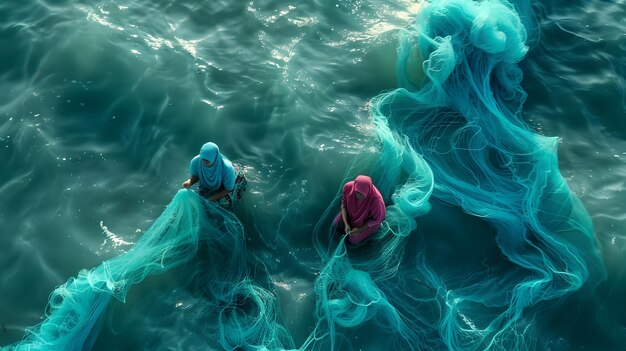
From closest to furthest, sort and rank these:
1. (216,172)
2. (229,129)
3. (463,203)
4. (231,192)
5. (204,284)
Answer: (216,172), (204,284), (231,192), (463,203), (229,129)

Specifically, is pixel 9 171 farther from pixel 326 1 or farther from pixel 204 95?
pixel 326 1

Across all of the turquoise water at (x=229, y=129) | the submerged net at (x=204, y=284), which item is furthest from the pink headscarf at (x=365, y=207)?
the submerged net at (x=204, y=284)

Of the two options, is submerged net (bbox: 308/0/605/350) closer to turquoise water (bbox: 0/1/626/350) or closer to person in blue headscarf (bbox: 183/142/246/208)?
turquoise water (bbox: 0/1/626/350)

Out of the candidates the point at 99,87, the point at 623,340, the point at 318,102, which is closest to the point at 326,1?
the point at 318,102

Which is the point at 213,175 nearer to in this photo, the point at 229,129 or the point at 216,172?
the point at 216,172

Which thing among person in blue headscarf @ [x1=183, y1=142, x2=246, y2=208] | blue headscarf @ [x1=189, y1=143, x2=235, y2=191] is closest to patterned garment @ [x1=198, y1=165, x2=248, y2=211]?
person in blue headscarf @ [x1=183, y1=142, x2=246, y2=208]

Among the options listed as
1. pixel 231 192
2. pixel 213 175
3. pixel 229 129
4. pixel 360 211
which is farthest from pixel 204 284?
pixel 229 129
